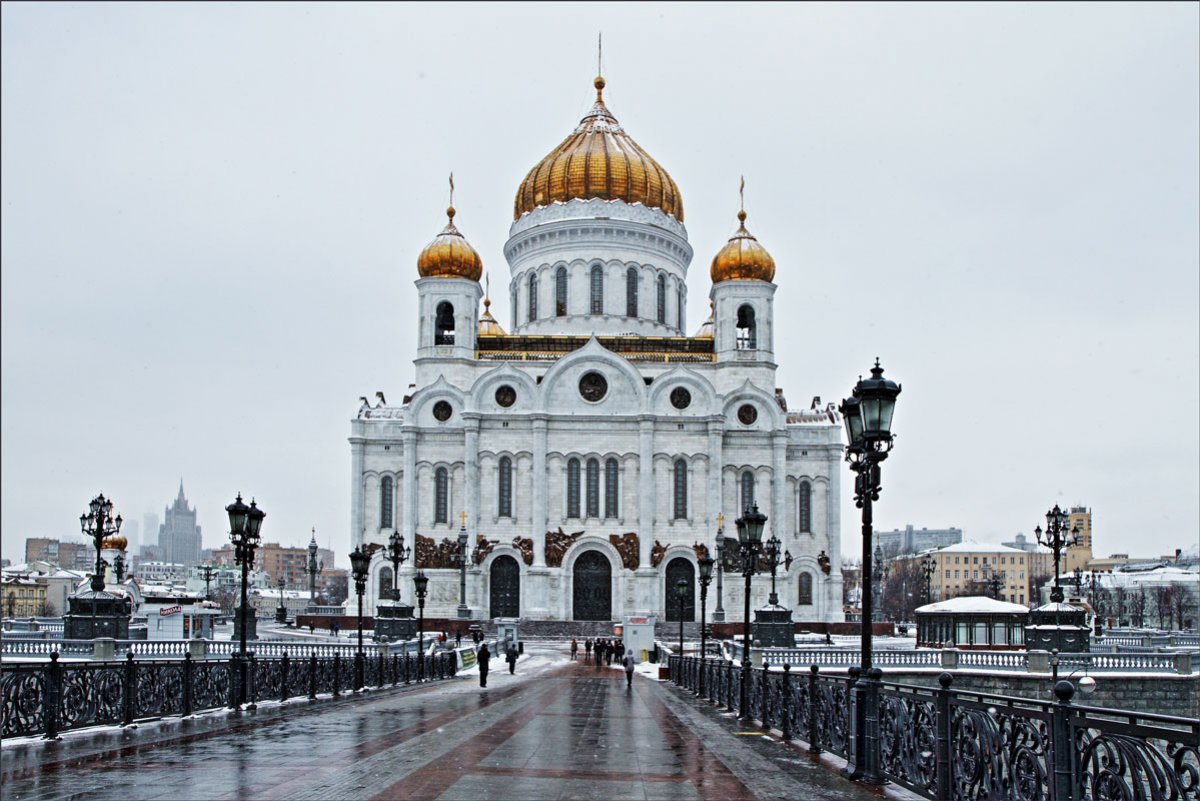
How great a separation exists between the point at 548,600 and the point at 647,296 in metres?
18.1

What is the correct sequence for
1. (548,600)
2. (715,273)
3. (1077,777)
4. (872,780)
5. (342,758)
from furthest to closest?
(715,273) → (548,600) → (342,758) → (872,780) → (1077,777)

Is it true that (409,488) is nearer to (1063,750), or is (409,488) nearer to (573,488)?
(573,488)

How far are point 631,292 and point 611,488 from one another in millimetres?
12056

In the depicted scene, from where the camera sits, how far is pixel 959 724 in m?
9.67

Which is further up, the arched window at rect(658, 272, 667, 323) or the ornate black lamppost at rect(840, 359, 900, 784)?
the arched window at rect(658, 272, 667, 323)

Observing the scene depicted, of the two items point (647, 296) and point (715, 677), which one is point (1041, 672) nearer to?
point (715, 677)

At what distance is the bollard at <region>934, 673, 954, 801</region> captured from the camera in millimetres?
9727

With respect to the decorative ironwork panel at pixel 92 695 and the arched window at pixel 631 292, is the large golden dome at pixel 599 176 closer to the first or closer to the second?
the arched window at pixel 631 292

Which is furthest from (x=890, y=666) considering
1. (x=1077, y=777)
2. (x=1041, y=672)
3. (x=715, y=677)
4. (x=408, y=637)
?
(x=1077, y=777)

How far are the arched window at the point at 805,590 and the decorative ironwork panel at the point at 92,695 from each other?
48822 mm

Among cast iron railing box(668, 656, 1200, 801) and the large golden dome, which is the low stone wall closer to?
cast iron railing box(668, 656, 1200, 801)

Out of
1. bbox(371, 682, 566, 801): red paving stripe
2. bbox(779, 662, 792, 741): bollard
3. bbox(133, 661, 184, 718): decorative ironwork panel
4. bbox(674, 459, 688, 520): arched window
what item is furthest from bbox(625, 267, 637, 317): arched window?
bbox(779, 662, 792, 741): bollard

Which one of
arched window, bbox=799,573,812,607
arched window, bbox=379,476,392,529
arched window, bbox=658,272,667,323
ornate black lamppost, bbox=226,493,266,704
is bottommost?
arched window, bbox=799,573,812,607

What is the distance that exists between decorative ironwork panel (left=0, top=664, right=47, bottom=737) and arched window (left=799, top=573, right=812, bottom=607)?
165 feet
